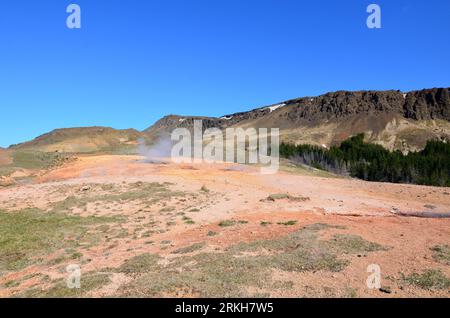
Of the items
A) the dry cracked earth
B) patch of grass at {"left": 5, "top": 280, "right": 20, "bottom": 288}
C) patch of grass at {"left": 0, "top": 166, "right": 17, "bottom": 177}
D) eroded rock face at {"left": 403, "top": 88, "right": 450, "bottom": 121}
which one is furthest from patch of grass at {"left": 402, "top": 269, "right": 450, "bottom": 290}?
eroded rock face at {"left": 403, "top": 88, "right": 450, "bottom": 121}

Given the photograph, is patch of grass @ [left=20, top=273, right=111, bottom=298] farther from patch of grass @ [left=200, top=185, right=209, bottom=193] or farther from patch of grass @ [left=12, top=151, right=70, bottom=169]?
patch of grass @ [left=12, top=151, right=70, bottom=169]

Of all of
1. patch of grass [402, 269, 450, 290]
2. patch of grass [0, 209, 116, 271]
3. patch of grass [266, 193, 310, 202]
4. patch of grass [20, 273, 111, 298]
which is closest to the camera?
patch of grass [402, 269, 450, 290]

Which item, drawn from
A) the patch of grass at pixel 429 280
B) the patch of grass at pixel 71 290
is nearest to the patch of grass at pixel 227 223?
the patch of grass at pixel 71 290

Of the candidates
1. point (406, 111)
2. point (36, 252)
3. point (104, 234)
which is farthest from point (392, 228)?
point (406, 111)

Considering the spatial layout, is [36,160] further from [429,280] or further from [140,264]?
[429,280]

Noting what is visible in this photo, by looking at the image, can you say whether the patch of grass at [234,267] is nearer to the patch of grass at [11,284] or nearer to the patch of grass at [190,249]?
the patch of grass at [190,249]
